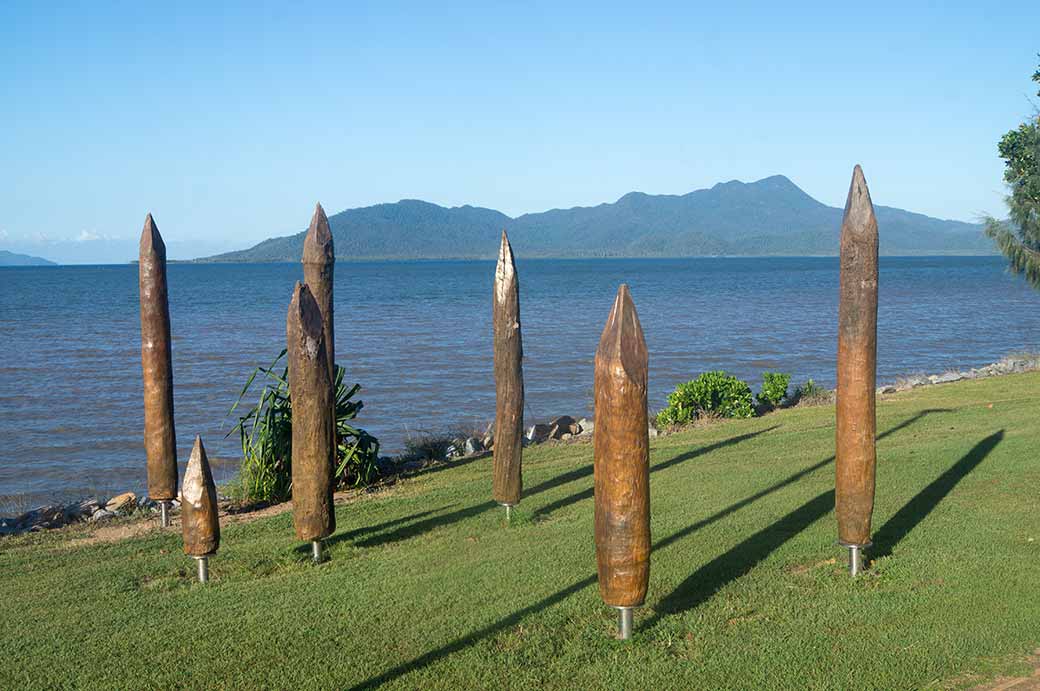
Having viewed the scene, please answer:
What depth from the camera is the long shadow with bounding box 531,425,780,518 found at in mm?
11117

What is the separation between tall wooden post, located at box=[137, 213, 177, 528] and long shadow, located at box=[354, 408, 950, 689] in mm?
5579

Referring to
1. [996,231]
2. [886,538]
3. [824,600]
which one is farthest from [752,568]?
[996,231]

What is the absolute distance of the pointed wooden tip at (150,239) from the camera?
1098cm

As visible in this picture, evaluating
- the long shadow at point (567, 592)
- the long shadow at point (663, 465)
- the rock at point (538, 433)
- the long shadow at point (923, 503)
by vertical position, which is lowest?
the rock at point (538, 433)

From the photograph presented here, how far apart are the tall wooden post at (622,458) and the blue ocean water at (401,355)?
11.5 meters

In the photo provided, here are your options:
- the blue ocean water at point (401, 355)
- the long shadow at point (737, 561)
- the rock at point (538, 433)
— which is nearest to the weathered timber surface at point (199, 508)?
the long shadow at point (737, 561)

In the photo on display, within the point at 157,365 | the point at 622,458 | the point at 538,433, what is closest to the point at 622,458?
the point at 622,458

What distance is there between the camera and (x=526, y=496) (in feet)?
38.7

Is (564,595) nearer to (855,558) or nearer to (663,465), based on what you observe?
(855,558)

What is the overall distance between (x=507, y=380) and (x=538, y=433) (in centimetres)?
747

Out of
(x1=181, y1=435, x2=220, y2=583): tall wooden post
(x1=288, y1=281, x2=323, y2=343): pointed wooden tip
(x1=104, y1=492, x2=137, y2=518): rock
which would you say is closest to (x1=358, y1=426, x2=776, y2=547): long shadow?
(x1=181, y1=435, x2=220, y2=583): tall wooden post

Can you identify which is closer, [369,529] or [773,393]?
[369,529]

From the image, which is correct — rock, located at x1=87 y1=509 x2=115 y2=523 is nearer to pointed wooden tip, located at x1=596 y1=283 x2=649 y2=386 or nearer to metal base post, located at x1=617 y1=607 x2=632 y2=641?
metal base post, located at x1=617 y1=607 x2=632 y2=641

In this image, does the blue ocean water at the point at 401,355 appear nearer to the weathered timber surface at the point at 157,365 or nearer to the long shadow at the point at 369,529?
the weathered timber surface at the point at 157,365
